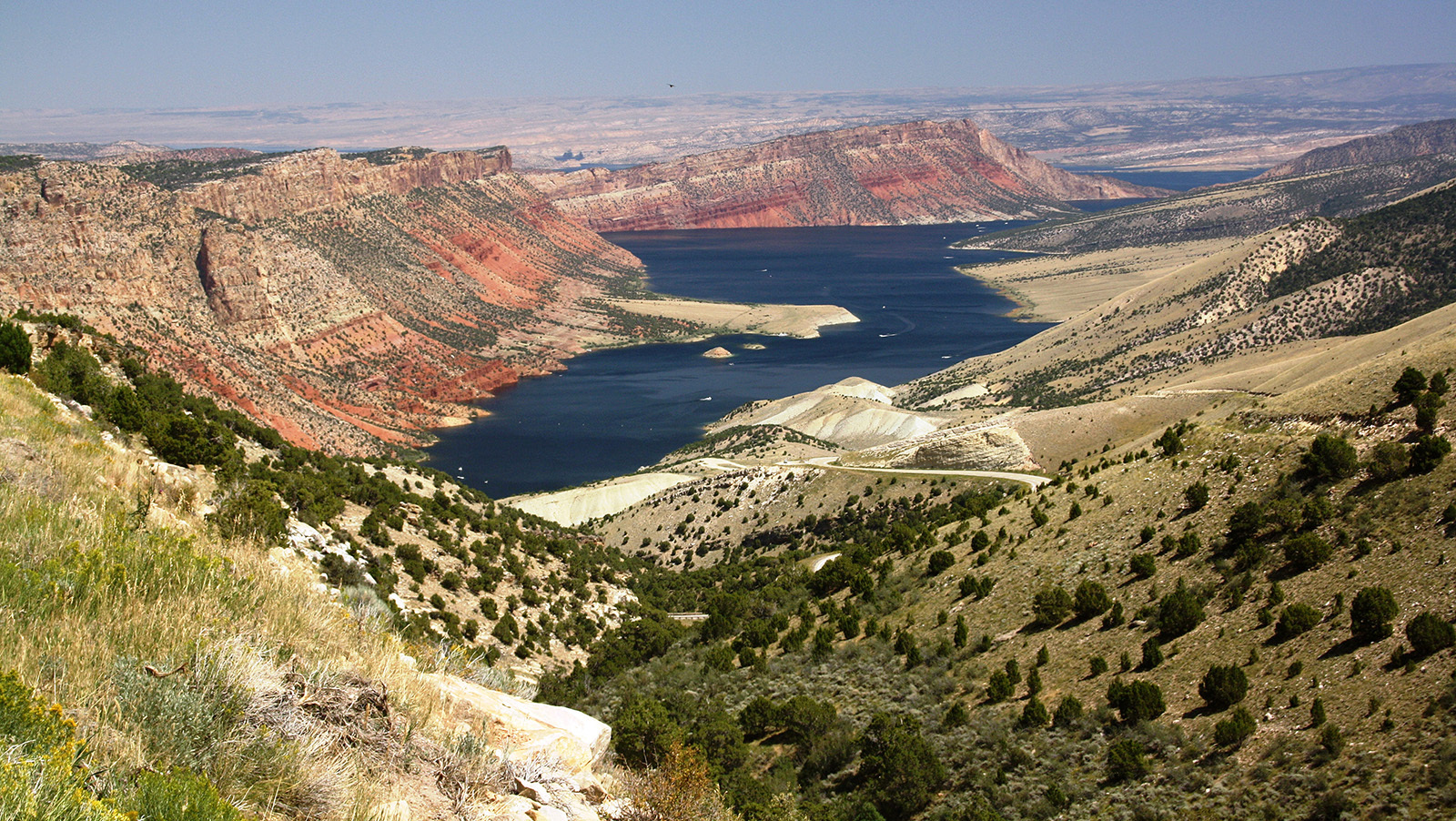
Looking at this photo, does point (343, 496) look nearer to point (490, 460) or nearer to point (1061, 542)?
point (1061, 542)

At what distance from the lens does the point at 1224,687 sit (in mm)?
16406

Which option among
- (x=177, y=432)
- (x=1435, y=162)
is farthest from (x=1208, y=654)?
(x=1435, y=162)

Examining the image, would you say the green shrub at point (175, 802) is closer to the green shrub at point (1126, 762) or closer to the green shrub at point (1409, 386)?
the green shrub at point (1126, 762)

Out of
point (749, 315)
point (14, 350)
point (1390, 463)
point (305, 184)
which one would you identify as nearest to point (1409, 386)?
point (1390, 463)

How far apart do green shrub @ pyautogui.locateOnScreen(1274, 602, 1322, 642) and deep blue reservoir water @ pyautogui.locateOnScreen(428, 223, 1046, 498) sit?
6142 cm

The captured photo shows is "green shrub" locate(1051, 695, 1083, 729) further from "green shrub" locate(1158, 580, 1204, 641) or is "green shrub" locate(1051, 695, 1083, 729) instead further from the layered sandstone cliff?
the layered sandstone cliff

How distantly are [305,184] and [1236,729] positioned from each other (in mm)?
122917

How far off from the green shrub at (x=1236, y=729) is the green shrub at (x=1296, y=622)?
280 centimetres

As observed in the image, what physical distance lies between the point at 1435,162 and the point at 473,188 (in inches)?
7626

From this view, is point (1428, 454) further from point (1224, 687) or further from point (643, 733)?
point (643, 733)

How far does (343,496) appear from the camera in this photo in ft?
98.0

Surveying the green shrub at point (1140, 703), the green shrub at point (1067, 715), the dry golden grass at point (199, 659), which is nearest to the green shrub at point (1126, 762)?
the green shrub at point (1140, 703)

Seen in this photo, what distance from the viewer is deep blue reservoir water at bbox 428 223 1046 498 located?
82.2m

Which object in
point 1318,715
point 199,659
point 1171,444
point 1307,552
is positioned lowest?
point 1318,715
